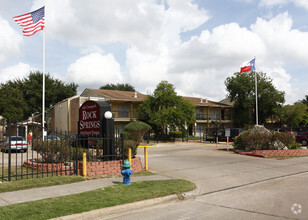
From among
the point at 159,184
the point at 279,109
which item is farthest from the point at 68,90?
the point at 159,184

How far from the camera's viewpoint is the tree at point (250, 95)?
49.3 metres

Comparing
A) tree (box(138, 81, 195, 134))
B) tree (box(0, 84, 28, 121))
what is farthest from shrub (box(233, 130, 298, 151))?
tree (box(0, 84, 28, 121))

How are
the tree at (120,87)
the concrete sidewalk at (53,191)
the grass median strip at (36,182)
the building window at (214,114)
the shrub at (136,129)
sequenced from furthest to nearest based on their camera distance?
the tree at (120,87) → the building window at (214,114) → the shrub at (136,129) → the grass median strip at (36,182) → the concrete sidewalk at (53,191)

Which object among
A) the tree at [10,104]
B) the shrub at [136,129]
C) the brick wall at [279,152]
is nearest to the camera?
the brick wall at [279,152]

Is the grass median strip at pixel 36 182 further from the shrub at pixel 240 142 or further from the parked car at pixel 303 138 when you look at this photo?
the parked car at pixel 303 138

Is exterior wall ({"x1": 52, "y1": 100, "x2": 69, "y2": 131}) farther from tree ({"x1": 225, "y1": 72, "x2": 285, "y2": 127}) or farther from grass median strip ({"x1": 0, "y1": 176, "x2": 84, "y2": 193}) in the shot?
grass median strip ({"x1": 0, "y1": 176, "x2": 84, "y2": 193})

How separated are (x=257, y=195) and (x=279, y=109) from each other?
45.6m

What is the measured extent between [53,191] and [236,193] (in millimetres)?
4984

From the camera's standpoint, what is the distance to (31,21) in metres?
17.2

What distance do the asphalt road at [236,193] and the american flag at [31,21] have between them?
1072 centimetres

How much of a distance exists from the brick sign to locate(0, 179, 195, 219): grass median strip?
128 inches

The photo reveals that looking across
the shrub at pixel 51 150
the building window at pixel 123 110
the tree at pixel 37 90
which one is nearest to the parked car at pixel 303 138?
the building window at pixel 123 110

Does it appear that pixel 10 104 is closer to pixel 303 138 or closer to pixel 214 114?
pixel 214 114

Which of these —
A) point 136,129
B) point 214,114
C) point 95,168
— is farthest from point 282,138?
point 214,114
